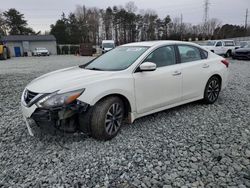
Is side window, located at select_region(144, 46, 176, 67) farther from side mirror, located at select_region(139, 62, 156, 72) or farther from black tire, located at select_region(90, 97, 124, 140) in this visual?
black tire, located at select_region(90, 97, 124, 140)

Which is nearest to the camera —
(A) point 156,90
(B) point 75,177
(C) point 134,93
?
(B) point 75,177

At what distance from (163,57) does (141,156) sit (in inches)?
74.8

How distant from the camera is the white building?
36469mm

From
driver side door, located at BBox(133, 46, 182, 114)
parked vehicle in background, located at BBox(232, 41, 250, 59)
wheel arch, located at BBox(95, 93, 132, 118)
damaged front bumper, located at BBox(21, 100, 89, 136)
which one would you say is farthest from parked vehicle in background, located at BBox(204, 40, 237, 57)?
damaged front bumper, located at BBox(21, 100, 89, 136)

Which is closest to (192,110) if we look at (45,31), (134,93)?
(134,93)

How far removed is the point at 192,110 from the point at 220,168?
6.45ft

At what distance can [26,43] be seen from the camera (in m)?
37.4

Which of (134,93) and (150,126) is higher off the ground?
(134,93)

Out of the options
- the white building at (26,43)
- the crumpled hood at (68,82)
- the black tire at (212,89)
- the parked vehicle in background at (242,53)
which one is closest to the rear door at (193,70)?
the black tire at (212,89)

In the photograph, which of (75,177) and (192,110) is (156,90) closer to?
(192,110)

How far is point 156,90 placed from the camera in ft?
11.5

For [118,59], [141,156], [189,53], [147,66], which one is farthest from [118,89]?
[189,53]

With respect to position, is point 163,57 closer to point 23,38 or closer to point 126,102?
point 126,102

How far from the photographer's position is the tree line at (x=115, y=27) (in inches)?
1843
